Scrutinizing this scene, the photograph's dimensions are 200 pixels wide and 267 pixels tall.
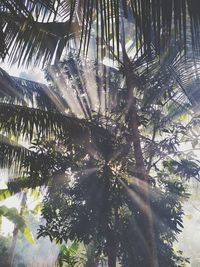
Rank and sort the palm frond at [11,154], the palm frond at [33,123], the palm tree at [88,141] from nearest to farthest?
the palm frond at [33,123], the palm frond at [11,154], the palm tree at [88,141]

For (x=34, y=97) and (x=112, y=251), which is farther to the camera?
(x=34, y=97)

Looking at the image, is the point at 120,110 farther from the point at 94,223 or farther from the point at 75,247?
the point at 75,247

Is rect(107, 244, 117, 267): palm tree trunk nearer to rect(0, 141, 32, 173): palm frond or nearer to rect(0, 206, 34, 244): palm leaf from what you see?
rect(0, 141, 32, 173): palm frond

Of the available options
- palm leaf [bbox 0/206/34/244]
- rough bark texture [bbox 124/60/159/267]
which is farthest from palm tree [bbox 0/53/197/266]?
palm leaf [bbox 0/206/34/244]

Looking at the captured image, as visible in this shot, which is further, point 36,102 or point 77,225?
point 36,102

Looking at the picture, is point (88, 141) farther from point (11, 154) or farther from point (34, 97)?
point (34, 97)

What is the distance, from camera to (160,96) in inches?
277

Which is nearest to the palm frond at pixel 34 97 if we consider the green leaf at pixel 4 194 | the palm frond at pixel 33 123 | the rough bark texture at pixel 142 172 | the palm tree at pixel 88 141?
the palm tree at pixel 88 141

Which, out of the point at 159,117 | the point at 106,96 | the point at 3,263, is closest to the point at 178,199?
the point at 159,117

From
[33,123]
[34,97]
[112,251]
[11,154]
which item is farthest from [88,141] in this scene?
[112,251]

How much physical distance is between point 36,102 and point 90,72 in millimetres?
1484

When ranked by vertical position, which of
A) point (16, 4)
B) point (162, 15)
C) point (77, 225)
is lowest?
point (77, 225)

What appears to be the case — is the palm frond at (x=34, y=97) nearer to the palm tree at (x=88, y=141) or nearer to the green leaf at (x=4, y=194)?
the palm tree at (x=88, y=141)

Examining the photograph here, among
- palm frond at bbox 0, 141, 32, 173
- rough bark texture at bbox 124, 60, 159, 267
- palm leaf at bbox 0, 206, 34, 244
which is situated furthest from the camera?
palm leaf at bbox 0, 206, 34, 244
